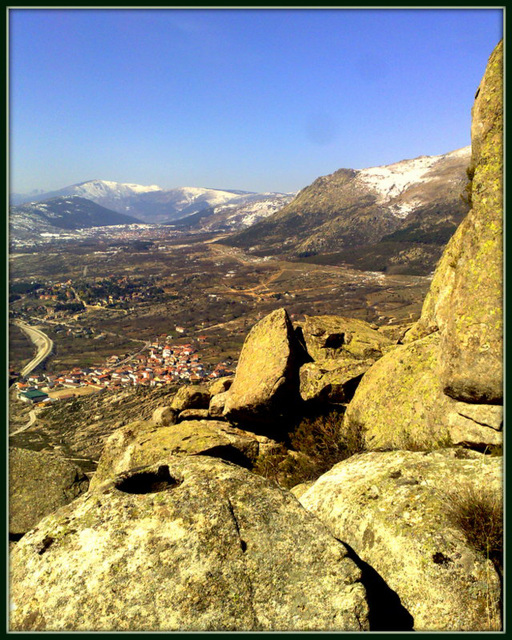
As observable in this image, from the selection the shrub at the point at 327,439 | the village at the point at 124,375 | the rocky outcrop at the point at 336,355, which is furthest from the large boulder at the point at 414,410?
the village at the point at 124,375

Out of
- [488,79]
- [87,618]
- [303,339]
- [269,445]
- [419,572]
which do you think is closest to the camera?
[87,618]

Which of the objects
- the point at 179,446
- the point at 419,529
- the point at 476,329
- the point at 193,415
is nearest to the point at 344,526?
the point at 419,529

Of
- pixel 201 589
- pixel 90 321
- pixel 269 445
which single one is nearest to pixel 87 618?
pixel 201 589

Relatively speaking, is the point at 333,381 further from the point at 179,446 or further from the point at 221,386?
the point at 221,386

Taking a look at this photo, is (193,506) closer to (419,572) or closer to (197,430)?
(419,572)

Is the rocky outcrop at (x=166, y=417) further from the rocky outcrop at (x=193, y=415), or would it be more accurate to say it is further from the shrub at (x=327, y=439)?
the shrub at (x=327, y=439)

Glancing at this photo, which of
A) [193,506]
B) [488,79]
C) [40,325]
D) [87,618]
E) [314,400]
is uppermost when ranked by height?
[488,79]
